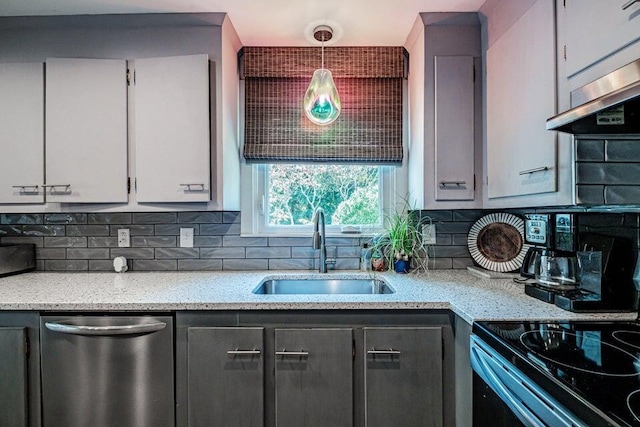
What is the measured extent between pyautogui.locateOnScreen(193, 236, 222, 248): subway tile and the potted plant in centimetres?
94

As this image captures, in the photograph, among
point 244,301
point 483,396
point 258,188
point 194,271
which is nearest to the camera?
point 483,396

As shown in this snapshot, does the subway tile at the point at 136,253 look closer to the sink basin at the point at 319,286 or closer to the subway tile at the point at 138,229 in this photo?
the subway tile at the point at 138,229

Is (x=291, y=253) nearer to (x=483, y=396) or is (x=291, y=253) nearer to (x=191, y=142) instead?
(x=191, y=142)

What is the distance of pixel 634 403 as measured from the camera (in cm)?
66

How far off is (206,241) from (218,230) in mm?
98

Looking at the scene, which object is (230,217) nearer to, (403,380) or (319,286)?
(319,286)

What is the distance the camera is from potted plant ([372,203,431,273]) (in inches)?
74.5

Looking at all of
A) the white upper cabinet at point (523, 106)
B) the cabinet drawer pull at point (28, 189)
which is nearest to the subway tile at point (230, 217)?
the cabinet drawer pull at point (28, 189)

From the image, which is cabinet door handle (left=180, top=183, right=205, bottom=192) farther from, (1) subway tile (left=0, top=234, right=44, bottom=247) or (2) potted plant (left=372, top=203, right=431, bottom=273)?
(1) subway tile (left=0, top=234, right=44, bottom=247)

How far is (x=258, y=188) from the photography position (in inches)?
83.2

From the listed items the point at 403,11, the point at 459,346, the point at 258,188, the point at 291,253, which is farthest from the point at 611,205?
the point at 258,188

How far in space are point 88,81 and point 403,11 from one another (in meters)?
1.66

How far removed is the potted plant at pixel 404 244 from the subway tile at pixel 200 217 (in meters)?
0.96

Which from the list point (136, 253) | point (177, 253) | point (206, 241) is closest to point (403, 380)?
point (206, 241)
